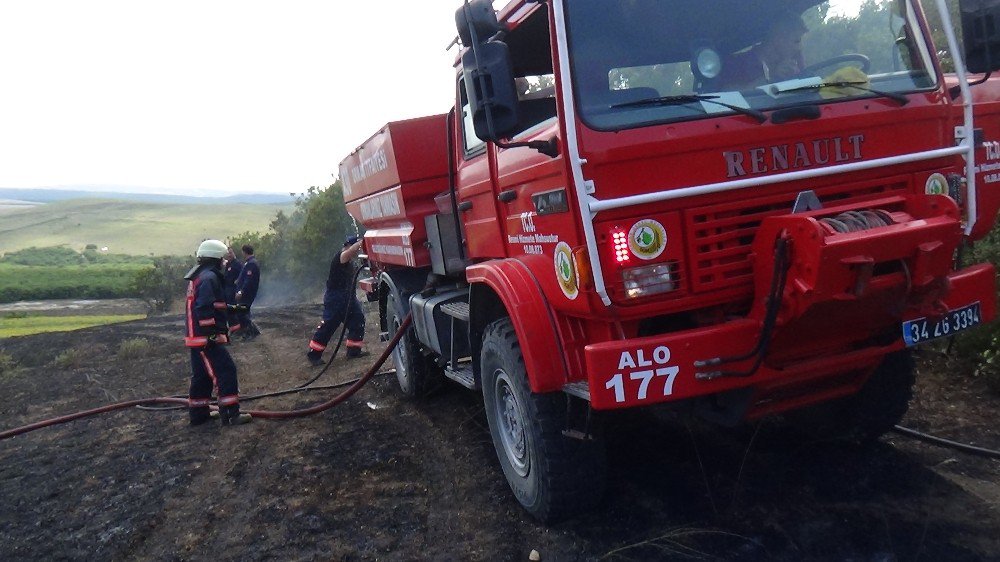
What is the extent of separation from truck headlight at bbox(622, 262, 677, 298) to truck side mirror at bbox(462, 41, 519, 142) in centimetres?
81

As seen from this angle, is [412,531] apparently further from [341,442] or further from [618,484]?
[341,442]

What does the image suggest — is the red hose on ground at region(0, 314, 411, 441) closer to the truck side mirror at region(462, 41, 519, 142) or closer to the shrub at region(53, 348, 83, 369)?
the truck side mirror at region(462, 41, 519, 142)

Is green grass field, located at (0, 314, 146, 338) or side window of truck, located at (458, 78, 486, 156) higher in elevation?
side window of truck, located at (458, 78, 486, 156)

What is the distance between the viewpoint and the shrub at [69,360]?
41.6ft

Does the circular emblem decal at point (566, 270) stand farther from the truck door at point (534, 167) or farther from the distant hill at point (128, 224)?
the distant hill at point (128, 224)

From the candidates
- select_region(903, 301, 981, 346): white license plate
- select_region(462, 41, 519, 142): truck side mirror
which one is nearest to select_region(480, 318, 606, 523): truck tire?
select_region(462, 41, 519, 142): truck side mirror

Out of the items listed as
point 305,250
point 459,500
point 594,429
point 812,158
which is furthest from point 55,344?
point 812,158

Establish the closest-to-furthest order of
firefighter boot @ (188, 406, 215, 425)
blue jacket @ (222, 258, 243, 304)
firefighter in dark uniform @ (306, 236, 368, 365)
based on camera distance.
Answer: firefighter boot @ (188, 406, 215, 425)
firefighter in dark uniform @ (306, 236, 368, 365)
blue jacket @ (222, 258, 243, 304)

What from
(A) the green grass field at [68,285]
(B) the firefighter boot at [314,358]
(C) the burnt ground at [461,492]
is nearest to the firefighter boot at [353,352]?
(B) the firefighter boot at [314,358]

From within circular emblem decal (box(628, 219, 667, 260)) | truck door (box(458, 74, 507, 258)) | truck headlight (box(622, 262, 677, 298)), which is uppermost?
truck door (box(458, 74, 507, 258))

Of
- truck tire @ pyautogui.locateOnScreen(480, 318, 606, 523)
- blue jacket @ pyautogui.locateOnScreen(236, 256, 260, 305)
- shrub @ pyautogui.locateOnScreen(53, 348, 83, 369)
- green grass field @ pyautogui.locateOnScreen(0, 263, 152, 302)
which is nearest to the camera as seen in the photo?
truck tire @ pyautogui.locateOnScreen(480, 318, 606, 523)

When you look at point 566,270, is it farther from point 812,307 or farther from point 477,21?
point 477,21

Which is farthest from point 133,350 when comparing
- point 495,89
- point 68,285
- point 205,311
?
point 68,285

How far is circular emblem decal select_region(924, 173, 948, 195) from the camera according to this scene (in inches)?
137
